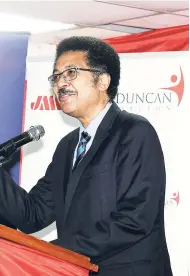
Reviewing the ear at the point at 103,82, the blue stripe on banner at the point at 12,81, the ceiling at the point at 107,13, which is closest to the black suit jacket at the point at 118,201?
the ear at the point at 103,82

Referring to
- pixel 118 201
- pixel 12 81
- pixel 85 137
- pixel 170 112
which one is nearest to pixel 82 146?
pixel 85 137

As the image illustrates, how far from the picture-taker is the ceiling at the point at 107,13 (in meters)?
3.99

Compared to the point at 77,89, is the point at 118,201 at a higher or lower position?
lower

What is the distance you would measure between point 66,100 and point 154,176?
51 centimetres

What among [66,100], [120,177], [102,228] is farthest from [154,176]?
[66,100]

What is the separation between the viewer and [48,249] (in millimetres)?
1900

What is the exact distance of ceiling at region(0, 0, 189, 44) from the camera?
399 cm

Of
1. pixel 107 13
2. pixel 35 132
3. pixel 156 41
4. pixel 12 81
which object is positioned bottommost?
pixel 35 132

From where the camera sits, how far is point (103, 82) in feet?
9.00

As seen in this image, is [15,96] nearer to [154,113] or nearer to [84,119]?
[154,113]

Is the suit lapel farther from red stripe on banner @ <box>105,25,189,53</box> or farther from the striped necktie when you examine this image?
red stripe on banner @ <box>105,25,189,53</box>

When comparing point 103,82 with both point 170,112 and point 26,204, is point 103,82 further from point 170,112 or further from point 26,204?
point 170,112

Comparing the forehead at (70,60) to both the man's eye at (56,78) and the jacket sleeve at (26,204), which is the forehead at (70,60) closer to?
the man's eye at (56,78)

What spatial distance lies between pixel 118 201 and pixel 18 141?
1.51 ft
